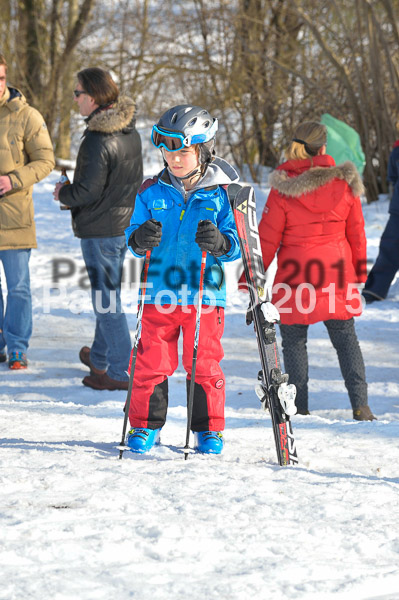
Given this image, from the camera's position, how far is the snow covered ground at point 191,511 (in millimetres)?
2277

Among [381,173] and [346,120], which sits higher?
[346,120]

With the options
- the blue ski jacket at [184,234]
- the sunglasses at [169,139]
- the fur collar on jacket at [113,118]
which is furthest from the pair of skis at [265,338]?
the fur collar on jacket at [113,118]

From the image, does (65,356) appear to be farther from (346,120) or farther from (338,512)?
(346,120)

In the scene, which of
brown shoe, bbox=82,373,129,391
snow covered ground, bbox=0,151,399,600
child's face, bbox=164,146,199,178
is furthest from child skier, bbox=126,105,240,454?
brown shoe, bbox=82,373,129,391

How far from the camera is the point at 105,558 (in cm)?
240

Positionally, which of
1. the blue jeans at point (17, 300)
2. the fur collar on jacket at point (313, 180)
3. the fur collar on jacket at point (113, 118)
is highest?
the fur collar on jacket at point (113, 118)

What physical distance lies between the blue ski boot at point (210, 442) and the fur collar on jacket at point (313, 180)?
5.67 feet

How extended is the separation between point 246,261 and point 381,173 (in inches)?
374

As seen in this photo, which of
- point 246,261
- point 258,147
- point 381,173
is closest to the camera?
point 246,261

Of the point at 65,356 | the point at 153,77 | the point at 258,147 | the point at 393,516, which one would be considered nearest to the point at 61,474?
the point at 393,516

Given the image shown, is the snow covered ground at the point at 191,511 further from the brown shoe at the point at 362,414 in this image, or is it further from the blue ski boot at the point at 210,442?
the brown shoe at the point at 362,414

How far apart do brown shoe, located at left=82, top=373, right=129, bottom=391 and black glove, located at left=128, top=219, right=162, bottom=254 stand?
2.15 meters

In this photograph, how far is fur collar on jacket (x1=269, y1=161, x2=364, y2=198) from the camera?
4.68 metres

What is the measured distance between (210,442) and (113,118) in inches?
92.4
